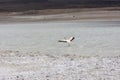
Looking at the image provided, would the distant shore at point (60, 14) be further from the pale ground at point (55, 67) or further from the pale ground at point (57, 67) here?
the pale ground at point (57, 67)

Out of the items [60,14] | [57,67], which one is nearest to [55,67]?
[57,67]

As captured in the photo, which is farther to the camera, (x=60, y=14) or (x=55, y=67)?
(x=60, y=14)

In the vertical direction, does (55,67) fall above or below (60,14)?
below

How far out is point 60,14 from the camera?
3397 cm

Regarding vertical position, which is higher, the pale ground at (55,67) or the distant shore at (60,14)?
the distant shore at (60,14)

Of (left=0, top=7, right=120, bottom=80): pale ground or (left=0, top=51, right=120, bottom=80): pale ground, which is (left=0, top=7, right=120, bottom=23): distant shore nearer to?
(left=0, top=7, right=120, bottom=80): pale ground

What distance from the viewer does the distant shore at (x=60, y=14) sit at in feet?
101

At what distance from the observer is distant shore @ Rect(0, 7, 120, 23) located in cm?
3084

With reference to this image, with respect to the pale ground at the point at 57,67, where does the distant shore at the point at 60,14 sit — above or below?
above

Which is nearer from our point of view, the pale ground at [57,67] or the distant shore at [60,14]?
the pale ground at [57,67]

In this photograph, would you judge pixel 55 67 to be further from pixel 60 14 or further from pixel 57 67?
pixel 60 14

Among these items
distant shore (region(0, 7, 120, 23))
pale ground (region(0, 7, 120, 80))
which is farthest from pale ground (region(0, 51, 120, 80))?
distant shore (region(0, 7, 120, 23))

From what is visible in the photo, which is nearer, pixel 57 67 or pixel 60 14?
pixel 57 67

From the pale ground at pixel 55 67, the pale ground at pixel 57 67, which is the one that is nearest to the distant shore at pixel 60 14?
the pale ground at pixel 55 67
